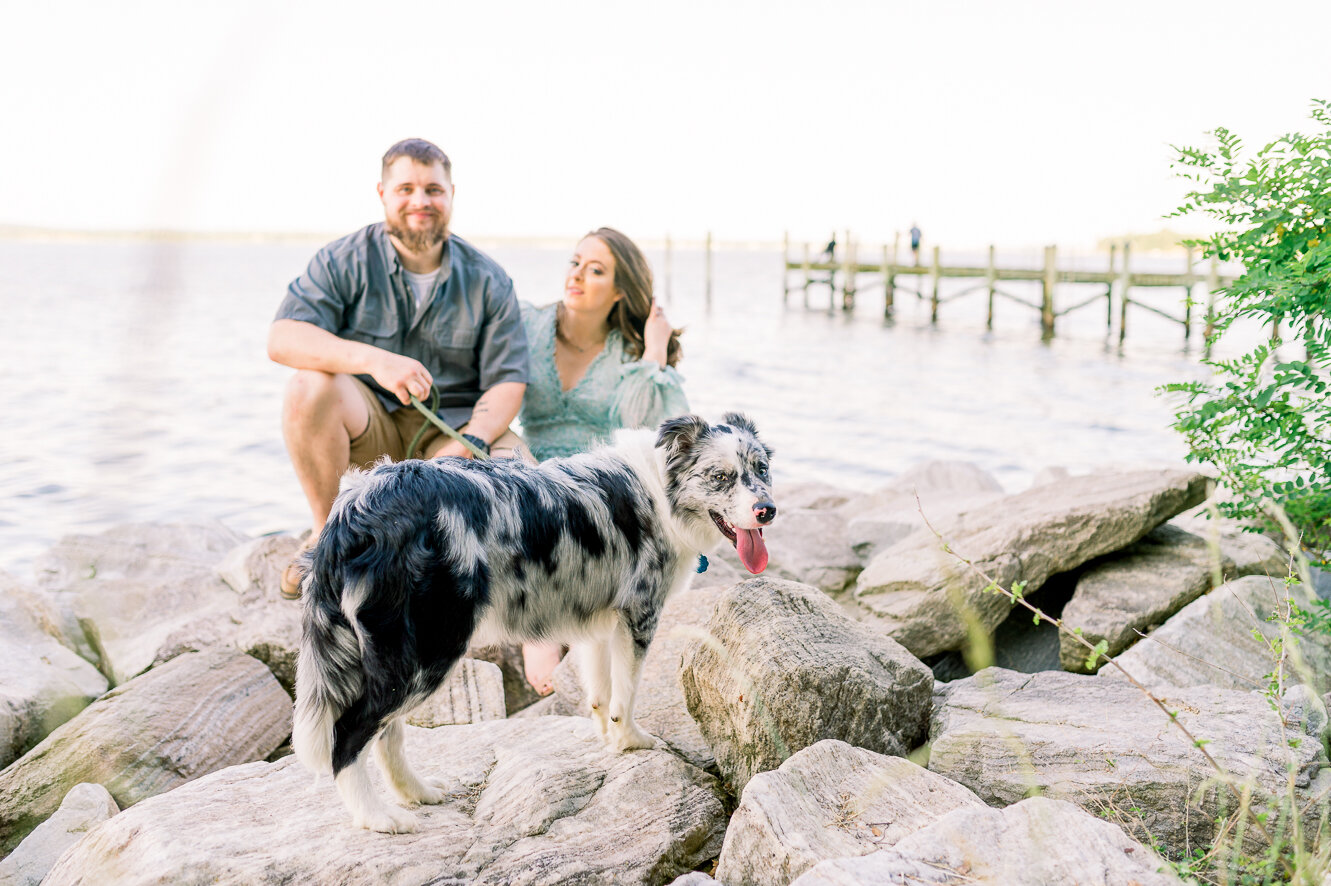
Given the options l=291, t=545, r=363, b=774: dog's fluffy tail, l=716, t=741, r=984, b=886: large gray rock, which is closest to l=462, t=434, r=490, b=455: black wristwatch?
l=291, t=545, r=363, b=774: dog's fluffy tail

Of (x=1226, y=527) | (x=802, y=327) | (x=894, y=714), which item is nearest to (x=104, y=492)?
(x=894, y=714)

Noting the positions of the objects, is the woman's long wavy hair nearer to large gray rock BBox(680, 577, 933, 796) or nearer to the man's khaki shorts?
the man's khaki shorts

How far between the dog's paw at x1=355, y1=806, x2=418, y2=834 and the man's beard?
9.63 feet

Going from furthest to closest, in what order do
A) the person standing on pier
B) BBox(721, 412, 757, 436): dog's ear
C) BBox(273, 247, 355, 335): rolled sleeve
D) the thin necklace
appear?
the person standing on pier → the thin necklace → BBox(273, 247, 355, 335): rolled sleeve → BBox(721, 412, 757, 436): dog's ear

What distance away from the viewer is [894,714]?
3469mm

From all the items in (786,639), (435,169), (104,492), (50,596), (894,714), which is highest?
(435,169)

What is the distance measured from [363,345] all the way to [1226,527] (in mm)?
4949

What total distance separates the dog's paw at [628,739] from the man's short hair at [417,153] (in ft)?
9.66

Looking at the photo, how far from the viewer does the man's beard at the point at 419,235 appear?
478 cm

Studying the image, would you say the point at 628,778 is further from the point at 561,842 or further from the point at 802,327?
the point at 802,327

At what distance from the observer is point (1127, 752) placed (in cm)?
312

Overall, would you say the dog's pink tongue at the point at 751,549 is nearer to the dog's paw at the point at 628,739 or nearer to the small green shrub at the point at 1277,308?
the dog's paw at the point at 628,739

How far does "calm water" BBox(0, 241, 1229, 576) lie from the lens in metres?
1.10

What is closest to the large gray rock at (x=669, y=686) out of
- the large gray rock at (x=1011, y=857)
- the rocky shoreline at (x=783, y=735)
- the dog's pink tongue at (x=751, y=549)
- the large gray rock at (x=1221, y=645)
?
the rocky shoreline at (x=783, y=735)
